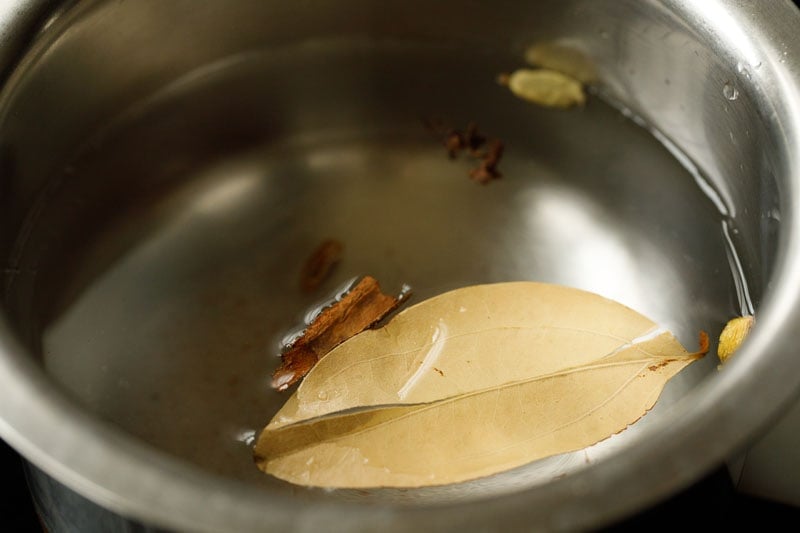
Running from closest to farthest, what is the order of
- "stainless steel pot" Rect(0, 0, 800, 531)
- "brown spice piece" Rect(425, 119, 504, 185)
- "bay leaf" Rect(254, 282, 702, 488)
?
"bay leaf" Rect(254, 282, 702, 488)
"stainless steel pot" Rect(0, 0, 800, 531)
"brown spice piece" Rect(425, 119, 504, 185)

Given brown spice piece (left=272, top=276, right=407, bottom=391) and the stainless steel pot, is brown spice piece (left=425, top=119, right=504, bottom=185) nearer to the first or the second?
the stainless steel pot

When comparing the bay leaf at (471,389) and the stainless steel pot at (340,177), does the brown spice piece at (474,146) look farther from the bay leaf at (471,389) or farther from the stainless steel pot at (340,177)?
the bay leaf at (471,389)

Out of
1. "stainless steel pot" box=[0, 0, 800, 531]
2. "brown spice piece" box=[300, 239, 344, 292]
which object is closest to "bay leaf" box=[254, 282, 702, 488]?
"stainless steel pot" box=[0, 0, 800, 531]

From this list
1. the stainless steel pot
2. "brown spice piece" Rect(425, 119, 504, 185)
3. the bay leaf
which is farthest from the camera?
"brown spice piece" Rect(425, 119, 504, 185)

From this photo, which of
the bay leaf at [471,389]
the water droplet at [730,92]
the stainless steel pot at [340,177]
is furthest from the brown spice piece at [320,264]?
the water droplet at [730,92]

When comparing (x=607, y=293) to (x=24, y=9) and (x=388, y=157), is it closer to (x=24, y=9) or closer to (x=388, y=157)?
(x=388, y=157)

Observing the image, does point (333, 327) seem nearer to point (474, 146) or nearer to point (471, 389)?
point (471, 389)

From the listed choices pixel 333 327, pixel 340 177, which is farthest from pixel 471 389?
pixel 340 177
